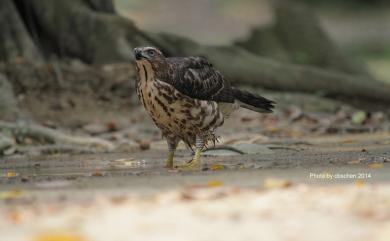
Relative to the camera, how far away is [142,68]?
8.21 m

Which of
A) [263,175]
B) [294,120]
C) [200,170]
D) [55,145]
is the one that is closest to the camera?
[263,175]

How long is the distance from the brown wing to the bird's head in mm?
200

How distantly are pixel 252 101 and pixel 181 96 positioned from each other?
1.23 metres

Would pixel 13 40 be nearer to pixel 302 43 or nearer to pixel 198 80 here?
pixel 302 43

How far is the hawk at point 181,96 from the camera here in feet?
26.8

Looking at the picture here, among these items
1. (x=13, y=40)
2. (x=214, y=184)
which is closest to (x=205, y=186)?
(x=214, y=184)

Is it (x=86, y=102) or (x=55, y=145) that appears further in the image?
(x=86, y=102)

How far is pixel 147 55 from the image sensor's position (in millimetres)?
8141

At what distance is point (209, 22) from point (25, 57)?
336 centimetres


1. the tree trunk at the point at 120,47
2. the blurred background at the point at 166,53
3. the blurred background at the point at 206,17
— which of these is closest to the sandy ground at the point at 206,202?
the blurred background at the point at 166,53

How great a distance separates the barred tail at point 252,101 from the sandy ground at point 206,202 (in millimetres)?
1128

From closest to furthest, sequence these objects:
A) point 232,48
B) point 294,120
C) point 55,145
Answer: point 55,145 → point 294,120 → point 232,48

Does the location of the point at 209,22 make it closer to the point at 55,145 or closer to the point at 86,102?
the point at 86,102

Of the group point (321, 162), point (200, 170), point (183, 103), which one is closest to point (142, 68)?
point (183, 103)
